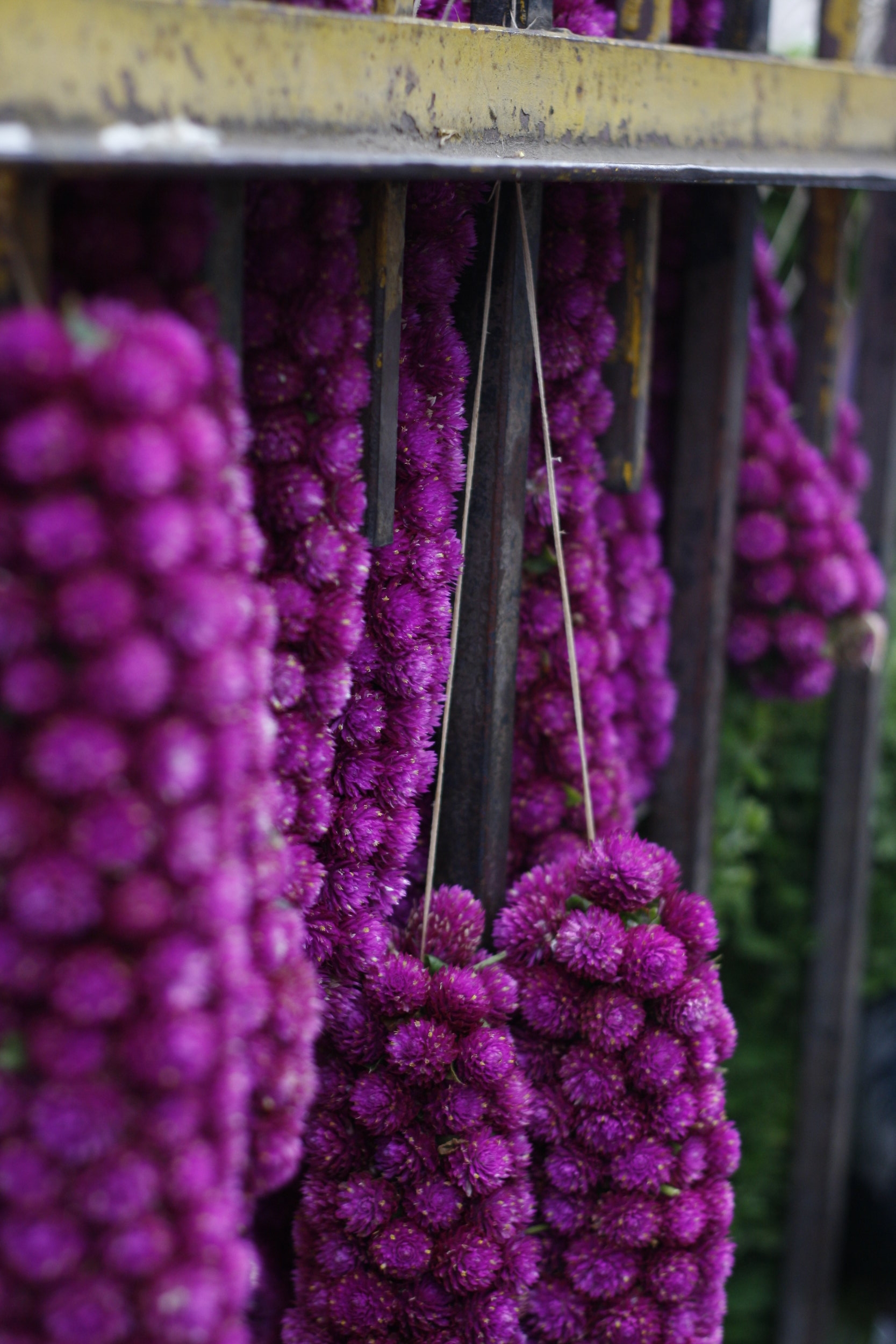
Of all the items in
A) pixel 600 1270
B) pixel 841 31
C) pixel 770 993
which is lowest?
pixel 770 993

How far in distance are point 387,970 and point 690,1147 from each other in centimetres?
36

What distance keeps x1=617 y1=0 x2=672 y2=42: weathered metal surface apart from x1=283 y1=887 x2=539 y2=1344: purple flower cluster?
117cm

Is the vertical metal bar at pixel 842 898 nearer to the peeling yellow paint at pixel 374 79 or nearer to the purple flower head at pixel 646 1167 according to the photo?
the peeling yellow paint at pixel 374 79

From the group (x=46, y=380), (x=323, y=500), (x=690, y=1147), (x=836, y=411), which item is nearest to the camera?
(x=46, y=380)

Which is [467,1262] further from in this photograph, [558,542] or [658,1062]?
[558,542]

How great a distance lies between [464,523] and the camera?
133 cm

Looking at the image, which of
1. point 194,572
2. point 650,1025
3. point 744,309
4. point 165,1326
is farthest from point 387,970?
point 744,309

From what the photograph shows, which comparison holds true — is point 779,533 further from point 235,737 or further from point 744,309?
point 235,737

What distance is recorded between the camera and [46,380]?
2.45 ft

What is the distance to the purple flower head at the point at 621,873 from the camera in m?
1.29

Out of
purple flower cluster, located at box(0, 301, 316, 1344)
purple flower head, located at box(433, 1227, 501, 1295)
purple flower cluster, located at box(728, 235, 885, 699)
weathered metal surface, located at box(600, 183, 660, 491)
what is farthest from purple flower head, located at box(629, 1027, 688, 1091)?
purple flower cluster, located at box(728, 235, 885, 699)

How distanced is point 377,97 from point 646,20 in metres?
0.69

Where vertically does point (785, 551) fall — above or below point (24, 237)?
below

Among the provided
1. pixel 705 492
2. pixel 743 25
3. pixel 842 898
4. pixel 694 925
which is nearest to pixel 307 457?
pixel 694 925
